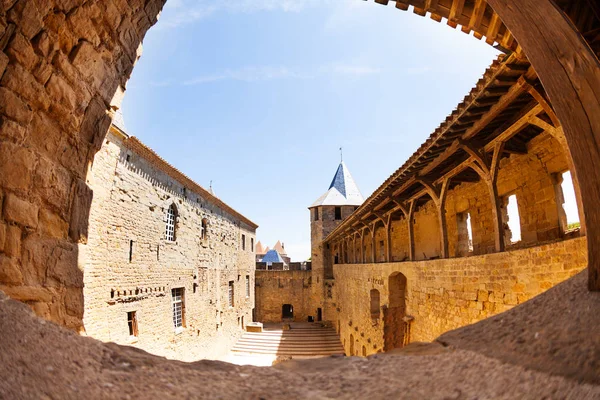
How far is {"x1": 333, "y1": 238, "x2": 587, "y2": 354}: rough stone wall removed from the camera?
14.2ft

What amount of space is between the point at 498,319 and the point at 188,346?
564 inches

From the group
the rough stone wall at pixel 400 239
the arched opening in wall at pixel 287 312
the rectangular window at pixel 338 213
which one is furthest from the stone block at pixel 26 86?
the arched opening in wall at pixel 287 312

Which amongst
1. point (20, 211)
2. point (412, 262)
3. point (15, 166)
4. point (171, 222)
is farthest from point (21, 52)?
point (171, 222)

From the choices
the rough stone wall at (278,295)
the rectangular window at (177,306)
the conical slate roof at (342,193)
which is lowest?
the rough stone wall at (278,295)

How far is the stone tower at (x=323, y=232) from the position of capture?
95.6 ft

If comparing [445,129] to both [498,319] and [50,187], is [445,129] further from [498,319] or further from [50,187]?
[50,187]

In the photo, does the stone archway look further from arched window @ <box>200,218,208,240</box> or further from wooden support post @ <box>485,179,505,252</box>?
arched window @ <box>200,218,208,240</box>

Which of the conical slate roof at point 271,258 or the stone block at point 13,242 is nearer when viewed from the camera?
the stone block at point 13,242

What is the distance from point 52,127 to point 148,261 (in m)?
9.82

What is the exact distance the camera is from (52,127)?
2.50 m

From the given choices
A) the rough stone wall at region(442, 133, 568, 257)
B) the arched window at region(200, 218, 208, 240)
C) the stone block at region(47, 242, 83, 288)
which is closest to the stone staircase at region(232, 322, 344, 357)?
the arched window at region(200, 218, 208, 240)

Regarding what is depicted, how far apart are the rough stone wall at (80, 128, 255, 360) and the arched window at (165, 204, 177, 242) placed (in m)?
0.15

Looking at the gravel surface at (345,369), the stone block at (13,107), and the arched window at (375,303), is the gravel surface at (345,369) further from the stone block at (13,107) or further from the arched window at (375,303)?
the arched window at (375,303)

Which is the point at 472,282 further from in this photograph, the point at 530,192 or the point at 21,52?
the point at 21,52
